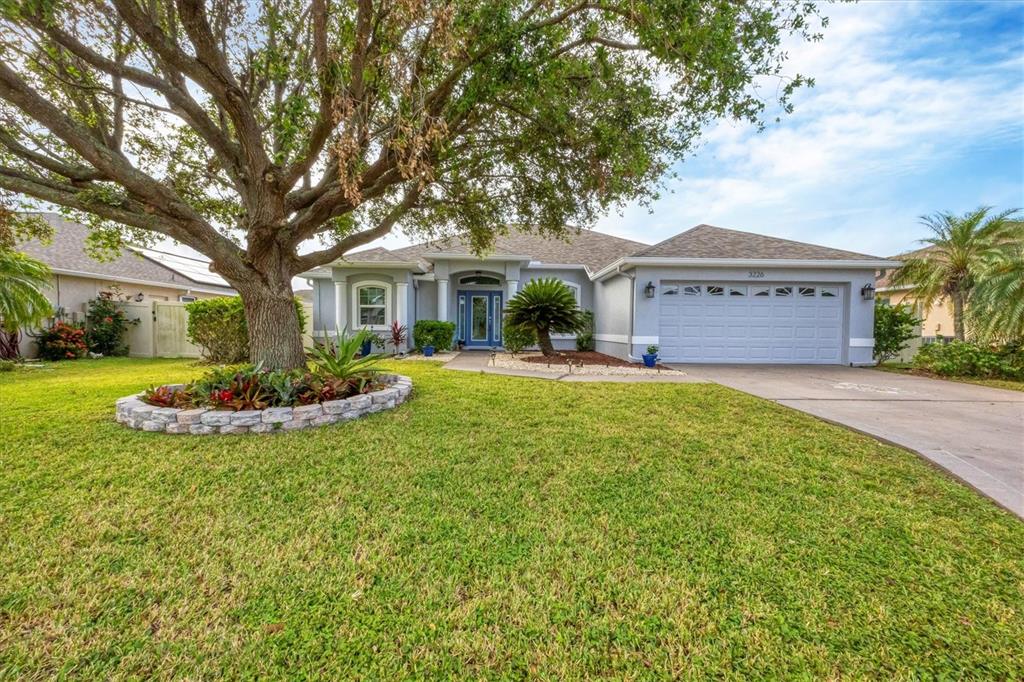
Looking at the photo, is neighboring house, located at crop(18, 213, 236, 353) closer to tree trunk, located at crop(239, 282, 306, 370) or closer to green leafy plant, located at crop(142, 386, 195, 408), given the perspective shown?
tree trunk, located at crop(239, 282, 306, 370)

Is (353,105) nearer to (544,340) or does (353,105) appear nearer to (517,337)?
(544,340)

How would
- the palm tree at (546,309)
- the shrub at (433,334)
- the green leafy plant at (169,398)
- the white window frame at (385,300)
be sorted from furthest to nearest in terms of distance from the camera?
the white window frame at (385,300) < the shrub at (433,334) < the palm tree at (546,309) < the green leafy plant at (169,398)

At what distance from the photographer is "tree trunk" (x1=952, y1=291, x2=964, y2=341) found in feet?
36.3

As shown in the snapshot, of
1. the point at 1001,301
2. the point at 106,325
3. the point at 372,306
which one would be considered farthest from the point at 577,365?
the point at 106,325

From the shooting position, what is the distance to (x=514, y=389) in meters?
7.29

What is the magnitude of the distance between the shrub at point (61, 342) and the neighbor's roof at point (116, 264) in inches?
71.6

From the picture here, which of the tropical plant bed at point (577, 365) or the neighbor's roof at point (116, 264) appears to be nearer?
the tropical plant bed at point (577, 365)

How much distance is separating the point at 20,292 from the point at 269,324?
27.7ft

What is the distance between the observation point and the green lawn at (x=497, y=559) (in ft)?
6.33

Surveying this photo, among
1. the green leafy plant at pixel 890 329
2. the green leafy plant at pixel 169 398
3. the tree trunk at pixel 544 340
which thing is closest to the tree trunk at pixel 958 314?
the green leafy plant at pixel 890 329

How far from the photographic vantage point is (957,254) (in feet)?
37.8

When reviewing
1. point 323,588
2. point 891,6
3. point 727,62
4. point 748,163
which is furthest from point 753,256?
point 323,588

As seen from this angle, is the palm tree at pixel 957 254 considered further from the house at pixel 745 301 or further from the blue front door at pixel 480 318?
the blue front door at pixel 480 318

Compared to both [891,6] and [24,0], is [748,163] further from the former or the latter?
[24,0]
